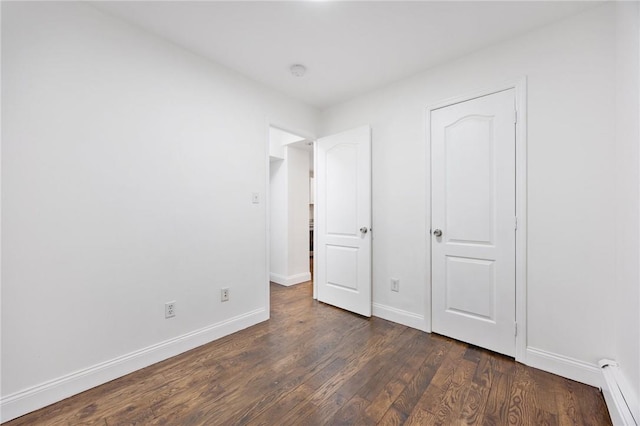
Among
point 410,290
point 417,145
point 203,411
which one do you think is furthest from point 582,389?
point 203,411

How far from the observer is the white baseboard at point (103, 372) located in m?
1.48

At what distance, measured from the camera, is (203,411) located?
1513 millimetres

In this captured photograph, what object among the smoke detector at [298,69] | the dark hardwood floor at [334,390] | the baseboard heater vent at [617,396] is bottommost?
the dark hardwood floor at [334,390]

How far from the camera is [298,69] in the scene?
8.21 ft

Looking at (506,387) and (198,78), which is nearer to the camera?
(506,387)

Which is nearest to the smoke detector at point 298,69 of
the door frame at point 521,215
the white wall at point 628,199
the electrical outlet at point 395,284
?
→ the door frame at point 521,215

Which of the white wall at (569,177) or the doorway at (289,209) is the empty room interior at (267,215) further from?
the doorway at (289,209)

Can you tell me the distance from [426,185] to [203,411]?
7.76 ft

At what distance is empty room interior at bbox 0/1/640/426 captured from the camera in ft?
4.96

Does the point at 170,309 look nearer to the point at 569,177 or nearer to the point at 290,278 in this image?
the point at 290,278

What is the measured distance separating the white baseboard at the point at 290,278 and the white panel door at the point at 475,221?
227 centimetres

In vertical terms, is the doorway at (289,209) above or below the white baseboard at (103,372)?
above

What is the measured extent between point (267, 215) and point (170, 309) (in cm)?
119

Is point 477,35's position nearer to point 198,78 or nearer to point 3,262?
point 198,78
